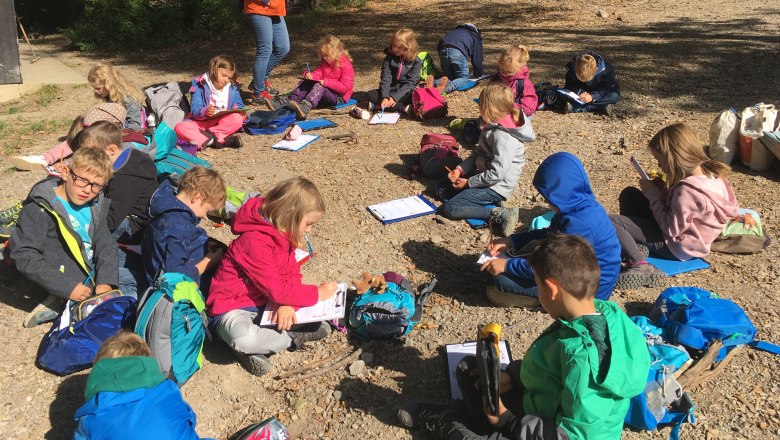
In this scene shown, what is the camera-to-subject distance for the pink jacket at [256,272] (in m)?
3.97

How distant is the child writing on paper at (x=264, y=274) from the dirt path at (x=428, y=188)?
0.24m

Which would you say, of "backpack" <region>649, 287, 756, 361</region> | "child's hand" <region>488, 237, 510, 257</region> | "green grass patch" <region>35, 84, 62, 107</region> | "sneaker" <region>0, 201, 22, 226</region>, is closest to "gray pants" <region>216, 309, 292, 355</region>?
"child's hand" <region>488, 237, 510, 257</region>

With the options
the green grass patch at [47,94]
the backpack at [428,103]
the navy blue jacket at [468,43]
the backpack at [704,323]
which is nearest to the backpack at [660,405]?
the backpack at [704,323]

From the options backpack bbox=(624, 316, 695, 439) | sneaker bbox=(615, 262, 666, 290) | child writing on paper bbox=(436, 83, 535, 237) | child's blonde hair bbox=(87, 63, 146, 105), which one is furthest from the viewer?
child's blonde hair bbox=(87, 63, 146, 105)

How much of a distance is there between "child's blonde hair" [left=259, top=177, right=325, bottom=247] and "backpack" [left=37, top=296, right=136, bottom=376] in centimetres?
116

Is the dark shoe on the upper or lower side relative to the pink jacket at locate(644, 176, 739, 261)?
lower

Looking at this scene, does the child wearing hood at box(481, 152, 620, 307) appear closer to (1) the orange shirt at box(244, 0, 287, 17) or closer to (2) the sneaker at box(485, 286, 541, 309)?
(2) the sneaker at box(485, 286, 541, 309)

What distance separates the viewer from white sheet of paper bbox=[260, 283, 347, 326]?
407 centimetres

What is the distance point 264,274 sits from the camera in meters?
3.97

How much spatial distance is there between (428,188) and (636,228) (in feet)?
7.02

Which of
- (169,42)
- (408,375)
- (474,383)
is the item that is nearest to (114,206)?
(408,375)

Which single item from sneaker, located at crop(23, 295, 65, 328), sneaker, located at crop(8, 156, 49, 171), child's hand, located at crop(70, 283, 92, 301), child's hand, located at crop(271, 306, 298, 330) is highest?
child's hand, located at crop(271, 306, 298, 330)

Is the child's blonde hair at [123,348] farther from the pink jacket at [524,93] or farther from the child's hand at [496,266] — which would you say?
the pink jacket at [524,93]

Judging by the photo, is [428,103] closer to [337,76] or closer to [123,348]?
[337,76]
